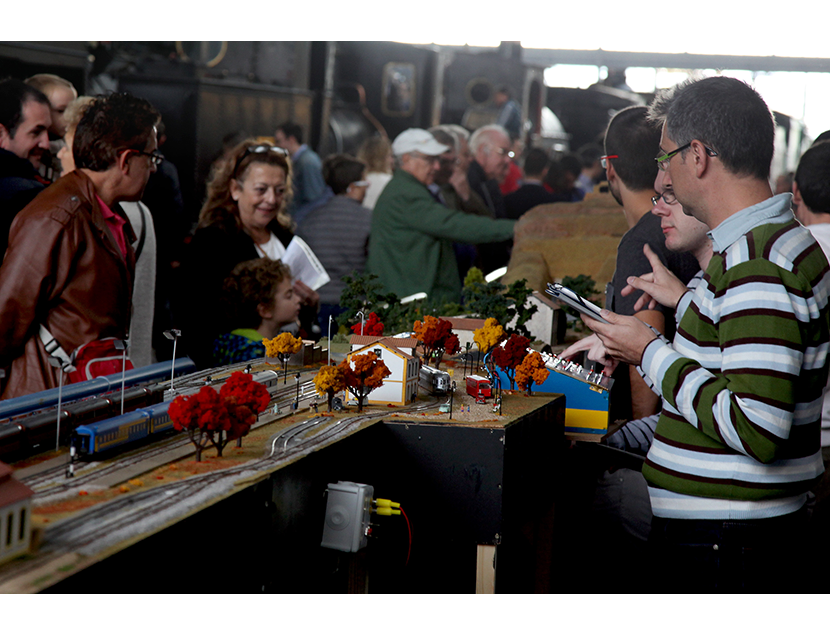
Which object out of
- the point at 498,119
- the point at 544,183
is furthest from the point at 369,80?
the point at 544,183

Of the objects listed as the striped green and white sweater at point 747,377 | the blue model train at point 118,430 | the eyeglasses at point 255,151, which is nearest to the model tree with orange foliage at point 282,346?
the blue model train at point 118,430

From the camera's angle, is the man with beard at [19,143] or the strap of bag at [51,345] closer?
the strap of bag at [51,345]

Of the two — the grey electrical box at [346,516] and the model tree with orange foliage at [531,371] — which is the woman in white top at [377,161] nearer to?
the model tree with orange foliage at [531,371]

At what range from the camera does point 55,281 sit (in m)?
3.06

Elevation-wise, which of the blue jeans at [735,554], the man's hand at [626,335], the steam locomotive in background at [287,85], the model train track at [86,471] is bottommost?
the blue jeans at [735,554]

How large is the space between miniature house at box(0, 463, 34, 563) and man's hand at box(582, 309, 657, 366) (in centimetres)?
152

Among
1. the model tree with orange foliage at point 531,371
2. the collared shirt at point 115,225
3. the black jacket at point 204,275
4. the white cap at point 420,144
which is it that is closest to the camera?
the model tree with orange foliage at point 531,371

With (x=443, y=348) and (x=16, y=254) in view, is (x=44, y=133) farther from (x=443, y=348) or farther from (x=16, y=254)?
(x=443, y=348)

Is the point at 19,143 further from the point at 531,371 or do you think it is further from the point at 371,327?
the point at 531,371

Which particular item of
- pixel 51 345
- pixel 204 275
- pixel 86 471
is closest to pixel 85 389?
pixel 86 471

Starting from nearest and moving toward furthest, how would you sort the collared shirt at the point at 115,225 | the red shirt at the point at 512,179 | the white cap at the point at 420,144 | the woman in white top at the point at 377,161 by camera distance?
the collared shirt at the point at 115,225, the white cap at the point at 420,144, the woman in white top at the point at 377,161, the red shirt at the point at 512,179

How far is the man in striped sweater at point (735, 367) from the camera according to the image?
6.18 ft

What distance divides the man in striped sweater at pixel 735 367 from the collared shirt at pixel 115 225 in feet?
7.00

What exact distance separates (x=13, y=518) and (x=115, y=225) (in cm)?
220
